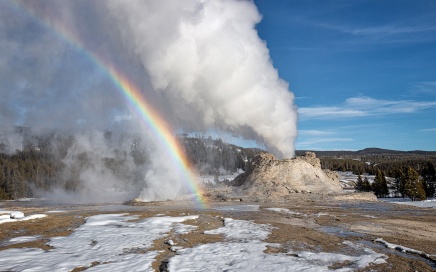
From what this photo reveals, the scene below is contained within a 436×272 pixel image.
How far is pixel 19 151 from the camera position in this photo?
118188 millimetres

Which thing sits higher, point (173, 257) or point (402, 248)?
point (173, 257)

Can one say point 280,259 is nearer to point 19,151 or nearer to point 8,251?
point 8,251

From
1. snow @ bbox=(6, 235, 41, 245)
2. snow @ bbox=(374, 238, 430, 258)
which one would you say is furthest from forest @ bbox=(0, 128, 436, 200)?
snow @ bbox=(374, 238, 430, 258)

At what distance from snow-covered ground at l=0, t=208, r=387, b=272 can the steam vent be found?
25226mm

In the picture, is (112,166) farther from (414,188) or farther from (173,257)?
(173,257)

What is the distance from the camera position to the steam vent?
42.2m

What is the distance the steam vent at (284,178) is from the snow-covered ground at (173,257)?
2523 centimetres

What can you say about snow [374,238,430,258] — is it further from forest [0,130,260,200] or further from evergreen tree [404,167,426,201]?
forest [0,130,260,200]

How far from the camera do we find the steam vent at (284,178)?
42156 millimetres

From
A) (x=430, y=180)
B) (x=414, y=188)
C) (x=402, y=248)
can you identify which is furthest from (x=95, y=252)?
(x=430, y=180)

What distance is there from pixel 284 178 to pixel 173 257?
3251 cm

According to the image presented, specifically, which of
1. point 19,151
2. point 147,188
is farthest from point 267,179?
point 19,151

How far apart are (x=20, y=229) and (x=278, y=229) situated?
Answer: 14073mm

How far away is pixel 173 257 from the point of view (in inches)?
485
